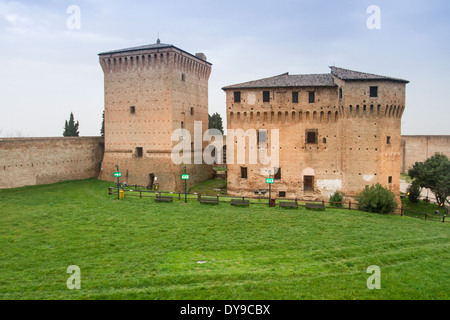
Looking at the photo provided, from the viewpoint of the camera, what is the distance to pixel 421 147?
1911 inches

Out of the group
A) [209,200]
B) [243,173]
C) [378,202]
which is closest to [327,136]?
[243,173]

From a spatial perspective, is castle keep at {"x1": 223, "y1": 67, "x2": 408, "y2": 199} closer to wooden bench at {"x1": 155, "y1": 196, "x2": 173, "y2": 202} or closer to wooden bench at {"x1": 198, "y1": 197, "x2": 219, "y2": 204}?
wooden bench at {"x1": 198, "y1": 197, "x2": 219, "y2": 204}

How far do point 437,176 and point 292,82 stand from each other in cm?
1589

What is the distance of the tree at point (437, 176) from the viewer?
2941 centimetres

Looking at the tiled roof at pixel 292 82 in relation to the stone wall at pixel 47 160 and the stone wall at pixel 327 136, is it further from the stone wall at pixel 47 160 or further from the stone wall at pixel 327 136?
the stone wall at pixel 47 160

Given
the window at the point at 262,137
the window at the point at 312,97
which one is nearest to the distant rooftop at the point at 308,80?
the window at the point at 312,97

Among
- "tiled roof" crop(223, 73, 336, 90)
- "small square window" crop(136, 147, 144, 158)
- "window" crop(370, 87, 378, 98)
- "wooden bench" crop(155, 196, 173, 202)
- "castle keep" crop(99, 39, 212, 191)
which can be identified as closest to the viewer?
"wooden bench" crop(155, 196, 173, 202)

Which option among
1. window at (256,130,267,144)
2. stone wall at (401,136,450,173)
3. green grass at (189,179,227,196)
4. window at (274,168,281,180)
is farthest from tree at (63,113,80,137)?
stone wall at (401,136,450,173)

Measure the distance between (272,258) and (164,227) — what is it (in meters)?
6.03

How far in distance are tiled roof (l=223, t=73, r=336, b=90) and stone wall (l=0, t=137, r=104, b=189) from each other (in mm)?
14630

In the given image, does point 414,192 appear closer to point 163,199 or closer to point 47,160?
point 163,199

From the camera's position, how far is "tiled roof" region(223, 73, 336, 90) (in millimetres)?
26141

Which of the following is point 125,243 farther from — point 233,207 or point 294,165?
point 294,165

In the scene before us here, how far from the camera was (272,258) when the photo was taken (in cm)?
1176
